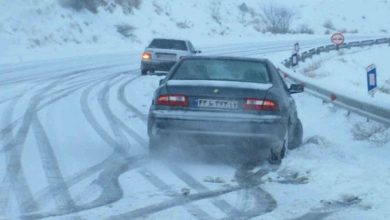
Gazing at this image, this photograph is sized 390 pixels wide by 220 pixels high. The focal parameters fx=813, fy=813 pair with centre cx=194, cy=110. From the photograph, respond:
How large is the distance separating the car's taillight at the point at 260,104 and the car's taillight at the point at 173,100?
0.75 meters

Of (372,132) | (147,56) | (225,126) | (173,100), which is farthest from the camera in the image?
(147,56)

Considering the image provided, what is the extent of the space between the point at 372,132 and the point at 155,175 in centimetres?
432

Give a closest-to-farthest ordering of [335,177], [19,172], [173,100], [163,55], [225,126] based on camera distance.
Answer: [335,177]
[19,172]
[225,126]
[173,100]
[163,55]

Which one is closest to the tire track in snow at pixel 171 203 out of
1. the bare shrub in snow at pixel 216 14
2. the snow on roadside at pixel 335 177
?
the snow on roadside at pixel 335 177

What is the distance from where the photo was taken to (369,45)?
4909cm

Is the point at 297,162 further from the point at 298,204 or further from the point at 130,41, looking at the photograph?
the point at 130,41

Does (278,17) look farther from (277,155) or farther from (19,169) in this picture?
(19,169)

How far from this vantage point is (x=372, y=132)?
12.2m

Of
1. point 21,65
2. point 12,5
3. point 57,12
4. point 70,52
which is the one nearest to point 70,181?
point 21,65

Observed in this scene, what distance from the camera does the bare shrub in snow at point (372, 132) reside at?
1151 cm

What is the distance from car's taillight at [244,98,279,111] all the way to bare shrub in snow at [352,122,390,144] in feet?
7.57

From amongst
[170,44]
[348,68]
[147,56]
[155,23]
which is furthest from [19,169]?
[155,23]

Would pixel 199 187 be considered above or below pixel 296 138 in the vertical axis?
above

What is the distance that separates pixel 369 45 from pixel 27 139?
131 ft
